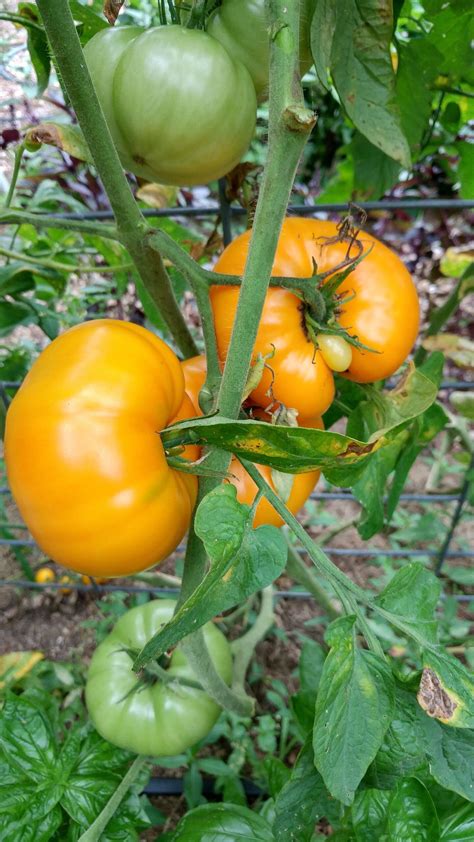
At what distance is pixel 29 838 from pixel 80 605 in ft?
2.73

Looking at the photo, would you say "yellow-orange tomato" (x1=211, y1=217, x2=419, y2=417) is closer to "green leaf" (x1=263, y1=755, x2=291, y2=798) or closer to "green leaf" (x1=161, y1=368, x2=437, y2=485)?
"green leaf" (x1=161, y1=368, x2=437, y2=485)

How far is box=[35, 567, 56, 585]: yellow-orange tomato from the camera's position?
4.65ft

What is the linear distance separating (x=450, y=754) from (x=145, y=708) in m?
0.47

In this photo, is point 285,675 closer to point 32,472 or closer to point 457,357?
point 457,357

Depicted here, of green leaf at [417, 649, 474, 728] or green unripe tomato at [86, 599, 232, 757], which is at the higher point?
green leaf at [417, 649, 474, 728]

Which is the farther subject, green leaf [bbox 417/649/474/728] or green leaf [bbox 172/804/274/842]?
green leaf [bbox 172/804/274/842]

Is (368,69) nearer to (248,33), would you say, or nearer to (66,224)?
(248,33)

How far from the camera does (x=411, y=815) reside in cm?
44

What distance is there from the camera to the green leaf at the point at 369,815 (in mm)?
498

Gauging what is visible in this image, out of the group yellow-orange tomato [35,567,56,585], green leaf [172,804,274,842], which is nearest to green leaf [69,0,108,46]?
green leaf [172,804,274,842]

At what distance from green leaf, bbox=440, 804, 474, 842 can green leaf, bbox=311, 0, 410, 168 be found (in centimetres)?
53

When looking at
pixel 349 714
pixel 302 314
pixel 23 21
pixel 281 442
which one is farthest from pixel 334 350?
pixel 23 21

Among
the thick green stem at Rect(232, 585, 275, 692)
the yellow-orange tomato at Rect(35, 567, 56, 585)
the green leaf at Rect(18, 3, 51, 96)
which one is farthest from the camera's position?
the yellow-orange tomato at Rect(35, 567, 56, 585)

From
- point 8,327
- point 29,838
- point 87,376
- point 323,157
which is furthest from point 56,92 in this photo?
point 29,838
